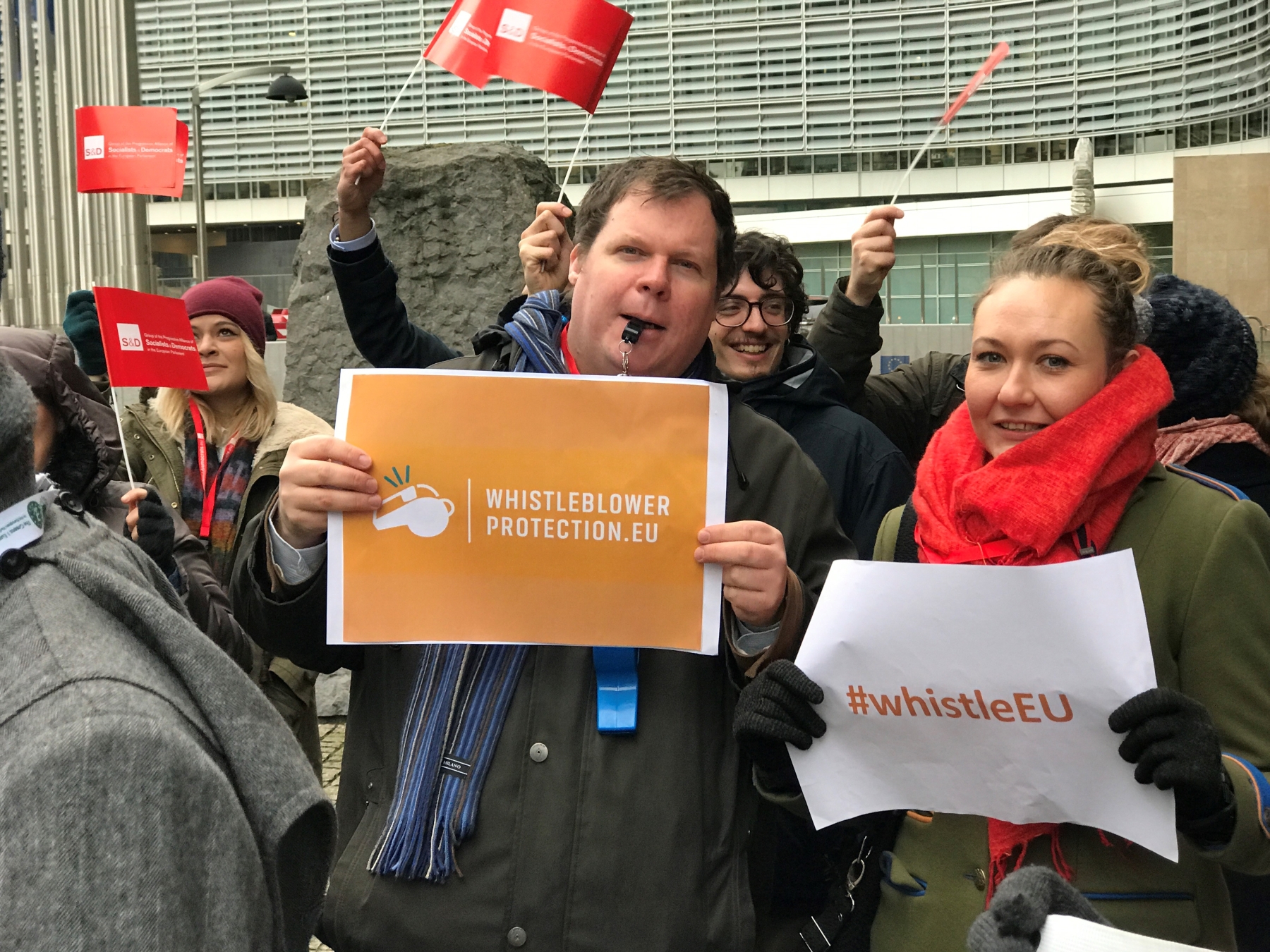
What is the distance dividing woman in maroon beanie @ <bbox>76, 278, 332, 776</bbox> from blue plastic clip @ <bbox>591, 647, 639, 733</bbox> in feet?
6.14

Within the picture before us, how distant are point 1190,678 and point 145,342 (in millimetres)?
2943

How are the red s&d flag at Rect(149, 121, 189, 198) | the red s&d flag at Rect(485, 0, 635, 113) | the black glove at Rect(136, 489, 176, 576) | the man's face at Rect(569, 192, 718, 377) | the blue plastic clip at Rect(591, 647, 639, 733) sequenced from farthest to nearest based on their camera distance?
1. the red s&d flag at Rect(149, 121, 189, 198)
2. the red s&d flag at Rect(485, 0, 635, 113)
3. the black glove at Rect(136, 489, 176, 576)
4. the man's face at Rect(569, 192, 718, 377)
5. the blue plastic clip at Rect(591, 647, 639, 733)

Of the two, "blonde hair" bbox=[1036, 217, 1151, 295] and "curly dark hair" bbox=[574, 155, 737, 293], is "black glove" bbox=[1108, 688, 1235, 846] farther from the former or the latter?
"blonde hair" bbox=[1036, 217, 1151, 295]

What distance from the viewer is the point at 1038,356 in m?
1.88

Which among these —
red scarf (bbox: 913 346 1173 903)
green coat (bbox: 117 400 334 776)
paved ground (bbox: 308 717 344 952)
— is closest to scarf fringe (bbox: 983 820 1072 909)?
red scarf (bbox: 913 346 1173 903)

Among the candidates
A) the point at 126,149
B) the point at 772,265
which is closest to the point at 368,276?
the point at 772,265

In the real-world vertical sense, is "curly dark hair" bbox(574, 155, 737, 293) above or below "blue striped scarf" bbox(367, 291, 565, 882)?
above

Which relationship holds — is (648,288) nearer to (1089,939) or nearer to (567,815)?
(567,815)

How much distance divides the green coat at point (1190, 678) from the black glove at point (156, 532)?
197 centimetres

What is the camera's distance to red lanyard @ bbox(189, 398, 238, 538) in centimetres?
366

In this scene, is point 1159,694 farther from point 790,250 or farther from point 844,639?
point 790,250

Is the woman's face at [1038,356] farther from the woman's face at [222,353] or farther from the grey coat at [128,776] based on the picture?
the woman's face at [222,353]

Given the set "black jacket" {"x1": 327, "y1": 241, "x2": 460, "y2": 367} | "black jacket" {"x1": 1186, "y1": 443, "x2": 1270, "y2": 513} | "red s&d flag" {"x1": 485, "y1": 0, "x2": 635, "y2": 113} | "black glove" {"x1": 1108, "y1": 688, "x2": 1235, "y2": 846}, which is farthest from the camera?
"red s&d flag" {"x1": 485, "y1": 0, "x2": 635, "y2": 113}

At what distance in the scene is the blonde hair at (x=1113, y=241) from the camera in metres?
2.47
